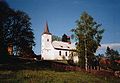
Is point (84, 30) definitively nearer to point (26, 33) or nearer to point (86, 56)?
point (86, 56)

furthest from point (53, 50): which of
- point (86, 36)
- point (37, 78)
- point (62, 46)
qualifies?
point (37, 78)

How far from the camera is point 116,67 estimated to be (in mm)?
72438

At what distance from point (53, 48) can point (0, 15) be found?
3487 cm

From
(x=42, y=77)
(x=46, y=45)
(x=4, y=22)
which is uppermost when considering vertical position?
(x=4, y=22)

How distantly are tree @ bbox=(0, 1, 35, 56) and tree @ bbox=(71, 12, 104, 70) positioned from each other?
10.2 m

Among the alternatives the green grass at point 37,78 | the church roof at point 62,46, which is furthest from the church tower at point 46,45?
the green grass at point 37,78

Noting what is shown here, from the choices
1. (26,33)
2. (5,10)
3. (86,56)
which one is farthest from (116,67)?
(5,10)

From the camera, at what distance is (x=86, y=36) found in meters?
56.1

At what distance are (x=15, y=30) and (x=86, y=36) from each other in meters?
15.8

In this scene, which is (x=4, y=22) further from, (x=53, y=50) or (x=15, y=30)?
(x=53, y=50)

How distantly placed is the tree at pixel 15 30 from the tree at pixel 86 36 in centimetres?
1017

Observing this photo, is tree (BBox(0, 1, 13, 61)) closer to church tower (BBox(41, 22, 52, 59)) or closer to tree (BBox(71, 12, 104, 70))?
tree (BBox(71, 12, 104, 70))

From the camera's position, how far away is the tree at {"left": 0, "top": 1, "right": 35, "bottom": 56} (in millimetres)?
51328

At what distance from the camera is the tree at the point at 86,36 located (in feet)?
180
